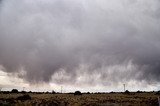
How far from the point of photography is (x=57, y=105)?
4734 centimetres

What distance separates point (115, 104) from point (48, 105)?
12.1 meters

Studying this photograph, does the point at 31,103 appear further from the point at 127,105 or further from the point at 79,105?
the point at 127,105

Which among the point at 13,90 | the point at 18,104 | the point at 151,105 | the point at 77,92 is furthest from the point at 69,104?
the point at 13,90

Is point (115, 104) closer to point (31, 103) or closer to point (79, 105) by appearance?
point (79, 105)

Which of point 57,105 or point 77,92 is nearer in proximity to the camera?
point 57,105

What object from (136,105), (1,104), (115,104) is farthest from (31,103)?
(136,105)

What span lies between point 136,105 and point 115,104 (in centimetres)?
388

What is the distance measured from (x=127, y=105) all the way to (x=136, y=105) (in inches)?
61.1

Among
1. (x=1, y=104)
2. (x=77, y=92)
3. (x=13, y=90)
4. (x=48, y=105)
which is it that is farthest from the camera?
(x=13, y=90)

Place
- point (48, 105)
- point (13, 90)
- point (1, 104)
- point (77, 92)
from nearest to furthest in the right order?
point (1, 104) < point (48, 105) < point (77, 92) < point (13, 90)

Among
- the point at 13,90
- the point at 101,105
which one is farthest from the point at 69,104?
the point at 13,90

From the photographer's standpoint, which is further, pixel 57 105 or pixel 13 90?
pixel 13 90

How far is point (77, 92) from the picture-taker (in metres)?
77.6

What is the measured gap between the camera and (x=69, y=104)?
47781 millimetres
